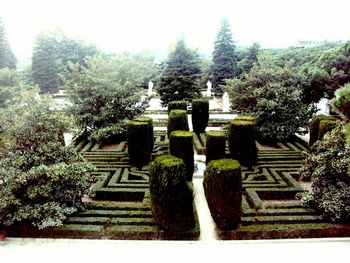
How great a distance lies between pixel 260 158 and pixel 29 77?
103 ft

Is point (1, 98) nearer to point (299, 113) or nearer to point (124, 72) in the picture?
point (124, 72)

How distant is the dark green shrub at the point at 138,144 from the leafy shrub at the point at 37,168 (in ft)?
11.4

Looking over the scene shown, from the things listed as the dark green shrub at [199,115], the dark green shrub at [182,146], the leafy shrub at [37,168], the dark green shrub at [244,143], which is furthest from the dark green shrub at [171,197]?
the dark green shrub at [199,115]

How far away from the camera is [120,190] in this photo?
39.1 ft

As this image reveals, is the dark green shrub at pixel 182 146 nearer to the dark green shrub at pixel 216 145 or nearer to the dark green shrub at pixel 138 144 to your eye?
the dark green shrub at pixel 216 145

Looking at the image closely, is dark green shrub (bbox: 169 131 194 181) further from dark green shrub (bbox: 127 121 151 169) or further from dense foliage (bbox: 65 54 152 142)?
dense foliage (bbox: 65 54 152 142)

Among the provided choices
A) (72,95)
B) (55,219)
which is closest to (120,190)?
(55,219)

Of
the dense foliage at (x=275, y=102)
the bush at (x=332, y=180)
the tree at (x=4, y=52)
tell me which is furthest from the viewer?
the tree at (x=4, y=52)

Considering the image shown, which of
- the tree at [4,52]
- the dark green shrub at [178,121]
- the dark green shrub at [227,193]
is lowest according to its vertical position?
the dark green shrub at [227,193]

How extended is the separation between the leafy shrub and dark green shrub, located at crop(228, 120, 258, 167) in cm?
614

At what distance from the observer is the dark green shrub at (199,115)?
2103cm

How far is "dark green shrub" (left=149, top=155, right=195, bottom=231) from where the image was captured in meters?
9.31

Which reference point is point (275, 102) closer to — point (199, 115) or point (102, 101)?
point (199, 115)

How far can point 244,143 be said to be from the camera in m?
14.5
